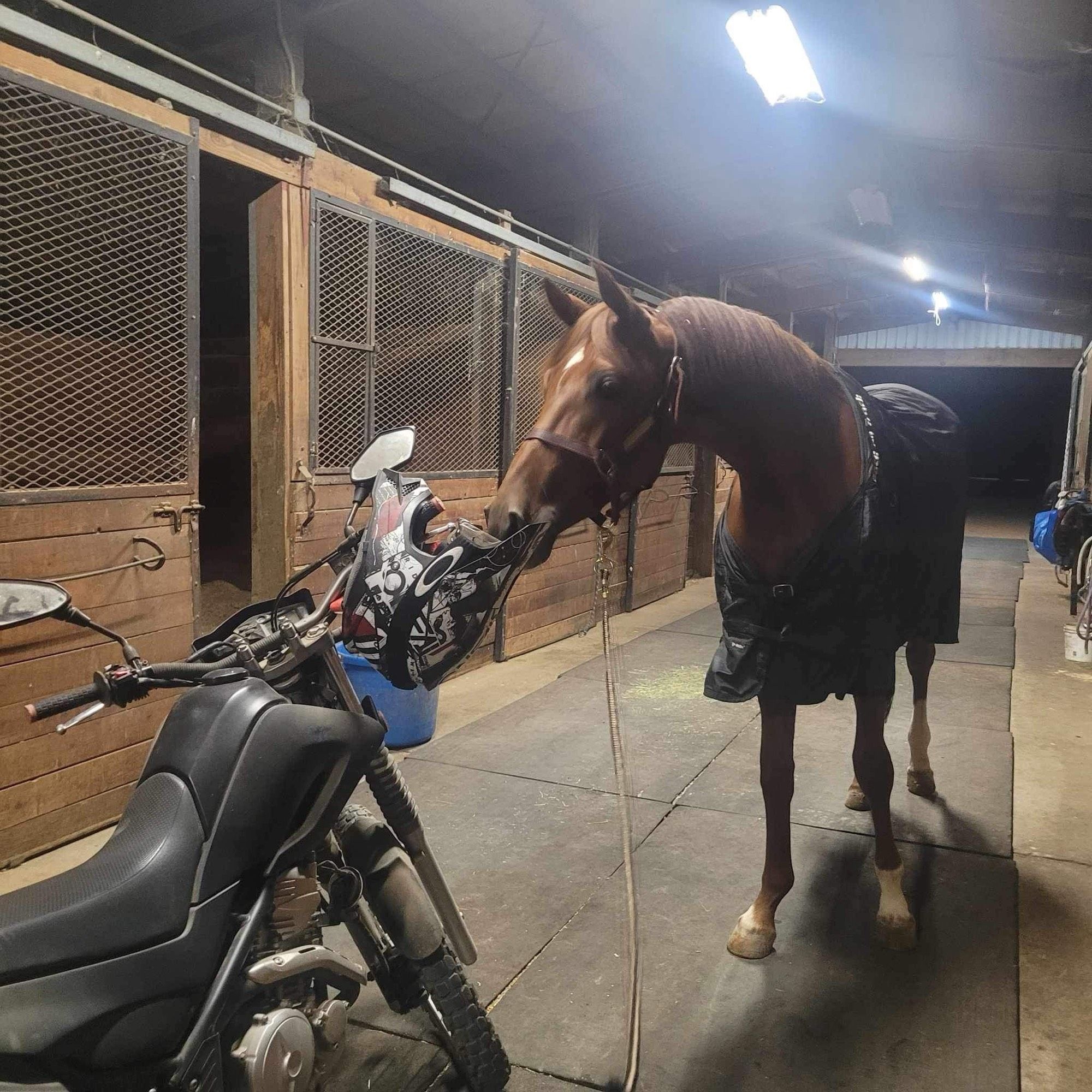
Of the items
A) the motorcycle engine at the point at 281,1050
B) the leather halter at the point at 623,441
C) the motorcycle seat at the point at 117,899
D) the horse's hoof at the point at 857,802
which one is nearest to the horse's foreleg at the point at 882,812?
the horse's hoof at the point at 857,802

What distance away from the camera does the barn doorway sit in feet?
15.0

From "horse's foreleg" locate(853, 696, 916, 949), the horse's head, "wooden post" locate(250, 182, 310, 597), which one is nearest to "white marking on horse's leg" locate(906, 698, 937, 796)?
"horse's foreleg" locate(853, 696, 916, 949)

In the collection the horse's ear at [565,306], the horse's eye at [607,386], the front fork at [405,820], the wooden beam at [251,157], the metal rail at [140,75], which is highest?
the metal rail at [140,75]

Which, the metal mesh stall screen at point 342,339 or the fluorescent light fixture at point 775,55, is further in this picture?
the fluorescent light fixture at point 775,55

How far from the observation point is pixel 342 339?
3.25 metres

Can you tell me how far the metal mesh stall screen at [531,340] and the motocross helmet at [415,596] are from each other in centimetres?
331

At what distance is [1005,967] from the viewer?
5.96 ft

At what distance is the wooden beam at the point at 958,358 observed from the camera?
11203 mm

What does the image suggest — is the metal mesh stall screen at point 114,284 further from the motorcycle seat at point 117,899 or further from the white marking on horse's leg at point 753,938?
the white marking on horse's leg at point 753,938

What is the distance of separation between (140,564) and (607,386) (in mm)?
1699

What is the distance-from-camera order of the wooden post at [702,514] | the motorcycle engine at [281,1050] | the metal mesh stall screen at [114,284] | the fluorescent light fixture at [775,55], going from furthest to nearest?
the wooden post at [702,514] → the fluorescent light fixture at [775,55] → the metal mesh stall screen at [114,284] → the motorcycle engine at [281,1050]

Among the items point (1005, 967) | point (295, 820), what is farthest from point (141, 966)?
point (1005, 967)

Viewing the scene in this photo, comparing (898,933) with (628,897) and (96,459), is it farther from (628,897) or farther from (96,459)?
(96,459)

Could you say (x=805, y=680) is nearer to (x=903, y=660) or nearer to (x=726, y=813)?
→ (x=726, y=813)
